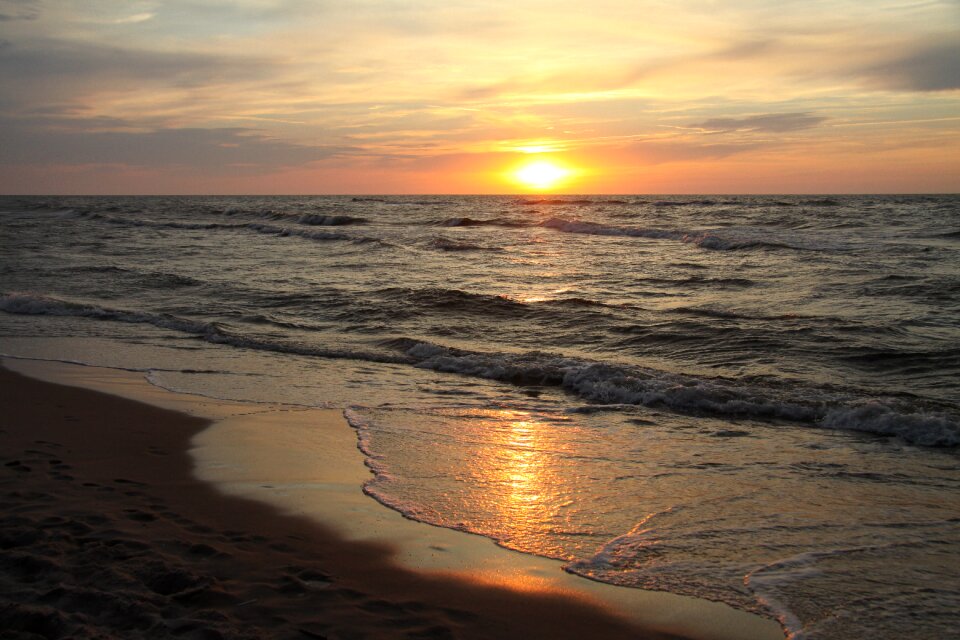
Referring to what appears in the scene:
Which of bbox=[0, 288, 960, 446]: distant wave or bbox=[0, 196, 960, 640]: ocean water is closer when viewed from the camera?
bbox=[0, 196, 960, 640]: ocean water

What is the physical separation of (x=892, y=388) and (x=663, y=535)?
5.39 meters

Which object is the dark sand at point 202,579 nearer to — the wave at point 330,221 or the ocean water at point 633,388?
the ocean water at point 633,388

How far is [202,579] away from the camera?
3688 mm

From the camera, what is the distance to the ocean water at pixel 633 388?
4.32 metres

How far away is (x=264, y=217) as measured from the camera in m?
53.7

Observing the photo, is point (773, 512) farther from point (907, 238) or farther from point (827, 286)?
point (907, 238)

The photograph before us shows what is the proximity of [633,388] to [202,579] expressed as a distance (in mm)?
5696

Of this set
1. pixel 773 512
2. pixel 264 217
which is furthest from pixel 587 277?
pixel 264 217

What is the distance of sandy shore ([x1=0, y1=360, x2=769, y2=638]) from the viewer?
332cm

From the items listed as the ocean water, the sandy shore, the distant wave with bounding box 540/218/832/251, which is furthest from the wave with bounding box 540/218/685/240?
the sandy shore

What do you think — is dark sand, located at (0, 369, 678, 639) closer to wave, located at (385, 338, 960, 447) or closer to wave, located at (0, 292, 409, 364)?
wave, located at (385, 338, 960, 447)

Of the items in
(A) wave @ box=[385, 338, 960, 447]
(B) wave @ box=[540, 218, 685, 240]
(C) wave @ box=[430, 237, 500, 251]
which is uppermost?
(B) wave @ box=[540, 218, 685, 240]

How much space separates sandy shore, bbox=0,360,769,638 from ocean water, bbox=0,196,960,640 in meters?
0.65

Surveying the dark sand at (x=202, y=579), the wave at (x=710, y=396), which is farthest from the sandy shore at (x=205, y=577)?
the wave at (x=710, y=396)
